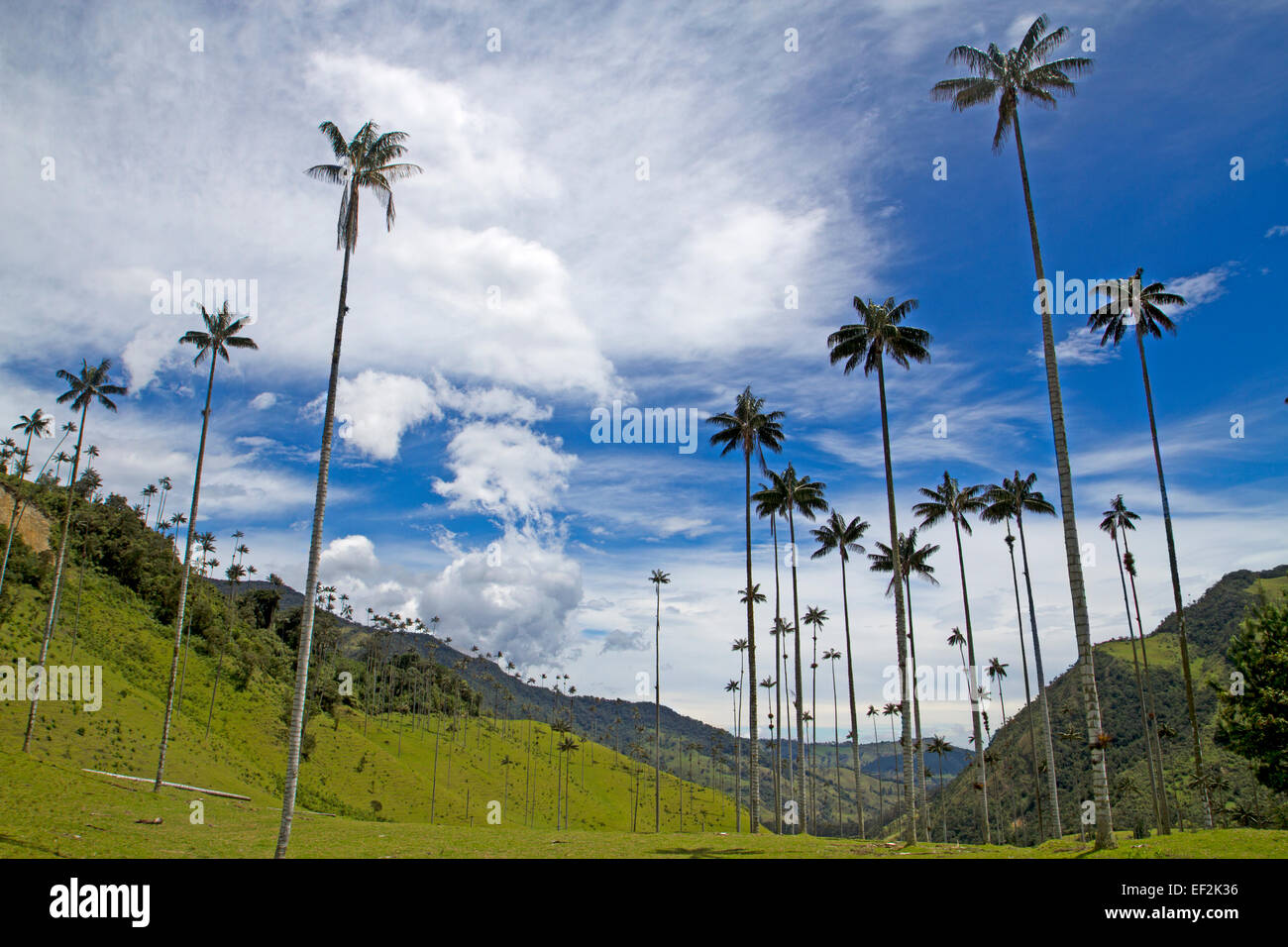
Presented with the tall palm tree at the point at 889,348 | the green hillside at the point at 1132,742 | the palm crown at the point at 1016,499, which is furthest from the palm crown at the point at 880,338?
the green hillside at the point at 1132,742

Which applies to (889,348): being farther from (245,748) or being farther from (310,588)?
(245,748)

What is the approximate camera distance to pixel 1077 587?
26.1m

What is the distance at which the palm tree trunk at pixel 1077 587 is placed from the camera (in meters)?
24.0

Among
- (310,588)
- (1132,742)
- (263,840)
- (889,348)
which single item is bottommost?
(263,840)

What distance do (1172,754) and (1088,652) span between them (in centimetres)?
9689

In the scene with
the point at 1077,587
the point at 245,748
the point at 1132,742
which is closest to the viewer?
the point at 1077,587

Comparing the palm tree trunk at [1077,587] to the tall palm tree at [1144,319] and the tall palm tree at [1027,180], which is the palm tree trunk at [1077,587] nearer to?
the tall palm tree at [1027,180]

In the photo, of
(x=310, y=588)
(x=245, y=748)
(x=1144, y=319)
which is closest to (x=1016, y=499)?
(x=1144, y=319)

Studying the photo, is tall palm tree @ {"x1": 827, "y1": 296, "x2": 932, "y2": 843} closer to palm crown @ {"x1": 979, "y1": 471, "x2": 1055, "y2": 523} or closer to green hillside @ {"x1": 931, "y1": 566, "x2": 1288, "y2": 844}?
palm crown @ {"x1": 979, "y1": 471, "x2": 1055, "y2": 523}

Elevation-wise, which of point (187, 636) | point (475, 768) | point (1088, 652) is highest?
point (187, 636)

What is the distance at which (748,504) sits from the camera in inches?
1960
